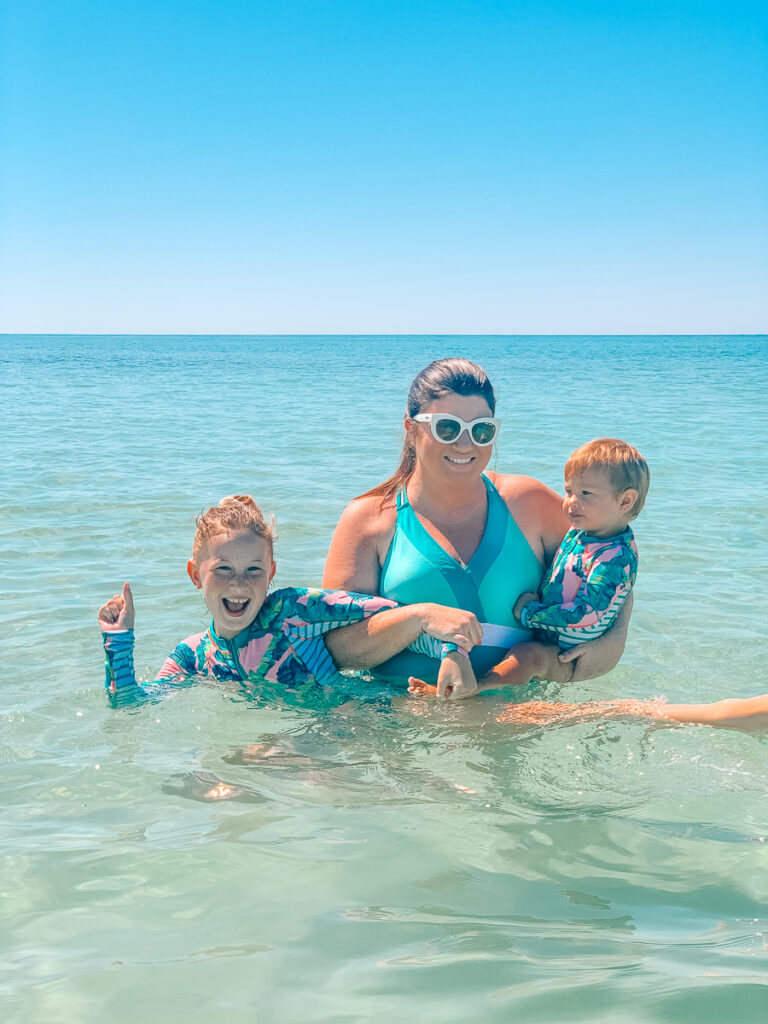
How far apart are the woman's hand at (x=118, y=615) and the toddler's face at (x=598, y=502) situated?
1908 mm

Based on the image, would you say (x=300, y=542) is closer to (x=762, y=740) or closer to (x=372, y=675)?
(x=372, y=675)

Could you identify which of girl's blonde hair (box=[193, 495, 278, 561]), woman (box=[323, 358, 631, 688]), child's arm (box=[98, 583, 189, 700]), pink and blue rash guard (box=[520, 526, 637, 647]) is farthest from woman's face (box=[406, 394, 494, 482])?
child's arm (box=[98, 583, 189, 700])

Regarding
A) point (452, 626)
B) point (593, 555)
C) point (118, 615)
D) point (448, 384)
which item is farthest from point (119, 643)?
point (593, 555)

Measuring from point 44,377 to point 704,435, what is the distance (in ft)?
107

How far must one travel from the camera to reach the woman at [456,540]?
3.99m

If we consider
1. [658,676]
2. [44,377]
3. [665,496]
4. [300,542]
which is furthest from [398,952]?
[44,377]

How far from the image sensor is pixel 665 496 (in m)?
10.5

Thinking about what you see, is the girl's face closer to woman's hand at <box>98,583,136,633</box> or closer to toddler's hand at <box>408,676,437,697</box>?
woman's hand at <box>98,583,136,633</box>

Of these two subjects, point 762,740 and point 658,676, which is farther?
point 658,676

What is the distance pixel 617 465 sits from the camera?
156 inches

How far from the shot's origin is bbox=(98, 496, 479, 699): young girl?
382cm

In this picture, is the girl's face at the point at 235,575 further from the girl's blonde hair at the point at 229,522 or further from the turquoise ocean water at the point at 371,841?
the turquoise ocean water at the point at 371,841

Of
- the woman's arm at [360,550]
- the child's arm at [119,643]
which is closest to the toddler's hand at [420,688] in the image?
the woman's arm at [360,550]

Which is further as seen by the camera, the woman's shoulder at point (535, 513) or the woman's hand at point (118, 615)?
the woman's shoulder at point (535, 513)
